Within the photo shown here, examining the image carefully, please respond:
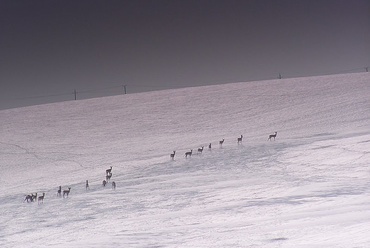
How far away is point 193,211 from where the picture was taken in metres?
4.02

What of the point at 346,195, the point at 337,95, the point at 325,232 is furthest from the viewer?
the point at 337,95

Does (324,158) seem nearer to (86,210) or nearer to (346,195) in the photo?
(346,195)

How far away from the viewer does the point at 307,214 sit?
3.62 m

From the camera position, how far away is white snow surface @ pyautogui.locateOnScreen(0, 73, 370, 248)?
3.54 m

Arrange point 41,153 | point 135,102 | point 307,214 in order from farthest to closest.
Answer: point 135,102
point 41,153
point 307,214

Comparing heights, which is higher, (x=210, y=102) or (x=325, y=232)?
(x=210, y=102)

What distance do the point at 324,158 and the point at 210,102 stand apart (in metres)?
3.44

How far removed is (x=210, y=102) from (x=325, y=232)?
5336 mm

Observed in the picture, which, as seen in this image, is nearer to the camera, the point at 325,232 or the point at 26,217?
the point at 325,232

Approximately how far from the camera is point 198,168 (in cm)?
537

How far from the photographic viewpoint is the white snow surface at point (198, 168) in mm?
3535

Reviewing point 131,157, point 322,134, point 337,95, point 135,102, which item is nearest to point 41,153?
point 131,157

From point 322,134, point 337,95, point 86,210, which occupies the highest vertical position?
point 337,95

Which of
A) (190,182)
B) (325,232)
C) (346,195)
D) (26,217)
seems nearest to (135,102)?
(190,182)
